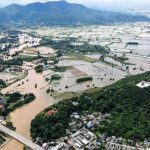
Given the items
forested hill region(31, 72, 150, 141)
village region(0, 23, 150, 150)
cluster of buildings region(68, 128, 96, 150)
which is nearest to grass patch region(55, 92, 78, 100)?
village region(0, 23, 150, 150)

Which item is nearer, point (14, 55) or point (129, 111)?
point (129, 111)

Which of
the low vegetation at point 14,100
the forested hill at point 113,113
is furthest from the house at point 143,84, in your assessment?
the low vegetation at point 14,100

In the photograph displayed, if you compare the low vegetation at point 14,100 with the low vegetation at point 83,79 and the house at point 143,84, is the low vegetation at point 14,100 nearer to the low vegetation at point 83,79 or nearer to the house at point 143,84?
the low vegetation at point 83,79

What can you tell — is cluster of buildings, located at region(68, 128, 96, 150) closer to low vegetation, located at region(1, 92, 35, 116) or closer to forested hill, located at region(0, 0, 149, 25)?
low vegetation, located at region(1, 92, 35, 116)

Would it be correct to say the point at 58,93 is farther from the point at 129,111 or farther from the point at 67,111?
the point at 129,111

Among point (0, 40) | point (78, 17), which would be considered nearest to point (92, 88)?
point (0, 40)

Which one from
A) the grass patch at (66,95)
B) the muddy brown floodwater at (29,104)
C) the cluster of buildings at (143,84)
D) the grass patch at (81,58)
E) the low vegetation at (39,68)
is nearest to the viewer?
the muddy brown floodwater at (29,104)
